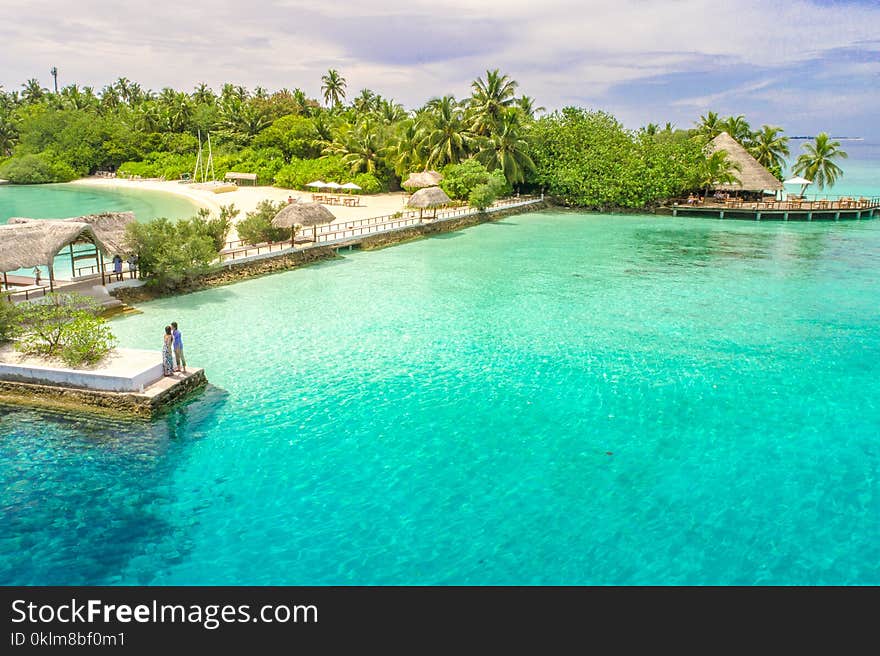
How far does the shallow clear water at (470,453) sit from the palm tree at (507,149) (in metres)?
27.4

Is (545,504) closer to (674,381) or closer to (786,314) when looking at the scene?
(674,381)

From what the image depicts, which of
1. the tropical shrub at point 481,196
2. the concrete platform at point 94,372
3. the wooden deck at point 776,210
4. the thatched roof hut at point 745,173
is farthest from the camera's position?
the thatched roof hut at point 745,173

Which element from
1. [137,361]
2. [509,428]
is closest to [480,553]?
[509,428]

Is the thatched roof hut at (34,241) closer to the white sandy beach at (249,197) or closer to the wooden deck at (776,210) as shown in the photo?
the white sandy beach at (249,197)

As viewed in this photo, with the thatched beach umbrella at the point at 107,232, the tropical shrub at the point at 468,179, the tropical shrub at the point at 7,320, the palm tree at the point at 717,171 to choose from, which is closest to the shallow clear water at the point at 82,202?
the tropical shrub at the point at 468,179

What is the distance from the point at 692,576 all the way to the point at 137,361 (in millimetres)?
11848

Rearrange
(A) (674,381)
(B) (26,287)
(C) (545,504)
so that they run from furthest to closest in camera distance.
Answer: (B) (26,287) < (A) (674,381) < (C) (545,504)

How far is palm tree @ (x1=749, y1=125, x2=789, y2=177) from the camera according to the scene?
56119mm

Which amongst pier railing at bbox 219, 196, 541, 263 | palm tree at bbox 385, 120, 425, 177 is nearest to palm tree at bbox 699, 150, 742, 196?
pier railing at bbox 219, 196, 541, 263

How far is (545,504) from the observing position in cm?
1042

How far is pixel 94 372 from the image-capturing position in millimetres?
13242

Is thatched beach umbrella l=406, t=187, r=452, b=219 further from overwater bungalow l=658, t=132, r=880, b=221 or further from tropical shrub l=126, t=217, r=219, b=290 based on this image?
overwater bungalow l=658, t=132, r=880, b=221

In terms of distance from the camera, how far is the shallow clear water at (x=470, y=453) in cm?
911

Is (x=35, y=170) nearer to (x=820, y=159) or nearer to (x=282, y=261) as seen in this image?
(x=282, y=261)
